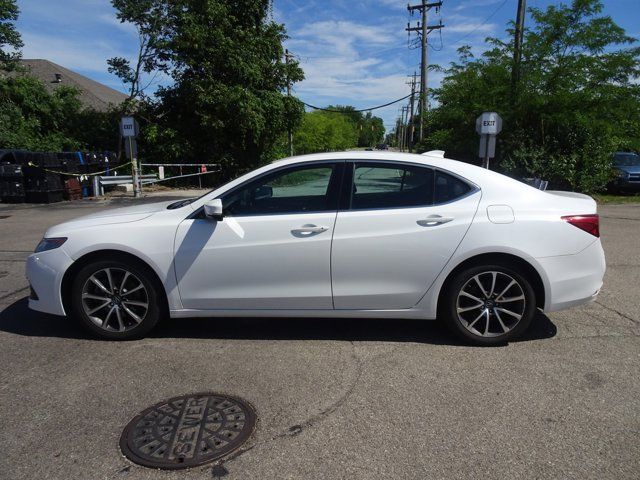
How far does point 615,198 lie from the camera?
56.4 ft

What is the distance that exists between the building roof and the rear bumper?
113ft

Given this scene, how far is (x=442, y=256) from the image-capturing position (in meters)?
3.85

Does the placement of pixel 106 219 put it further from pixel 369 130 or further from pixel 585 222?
pixel 369 130

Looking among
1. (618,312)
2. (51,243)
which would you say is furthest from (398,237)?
(51,243)

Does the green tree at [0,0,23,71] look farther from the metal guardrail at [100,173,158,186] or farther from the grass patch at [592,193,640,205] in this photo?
the grass patch at [592,193,640,205]

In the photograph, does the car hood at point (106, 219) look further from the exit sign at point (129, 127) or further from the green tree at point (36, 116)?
the green tree at point (36, 116)

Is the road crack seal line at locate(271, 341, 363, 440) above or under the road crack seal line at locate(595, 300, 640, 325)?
under

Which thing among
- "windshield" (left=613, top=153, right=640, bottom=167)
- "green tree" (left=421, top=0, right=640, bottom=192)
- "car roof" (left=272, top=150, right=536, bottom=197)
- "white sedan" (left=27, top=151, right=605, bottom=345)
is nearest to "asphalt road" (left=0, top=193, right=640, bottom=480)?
"white sedan" (left=27, top=151, right=605, bottom=345)

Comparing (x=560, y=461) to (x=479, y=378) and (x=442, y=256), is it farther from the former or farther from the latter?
(x=442, y=256)

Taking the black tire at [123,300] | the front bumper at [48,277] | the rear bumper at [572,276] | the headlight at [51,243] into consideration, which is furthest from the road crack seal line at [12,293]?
the rear bumper at [572,276]

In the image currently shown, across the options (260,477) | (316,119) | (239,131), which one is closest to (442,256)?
(260,477)

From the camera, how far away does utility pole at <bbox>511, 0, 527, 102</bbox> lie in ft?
53.4

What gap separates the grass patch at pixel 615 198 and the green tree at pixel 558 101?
1.82 feet

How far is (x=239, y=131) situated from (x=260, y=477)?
2257 cm
